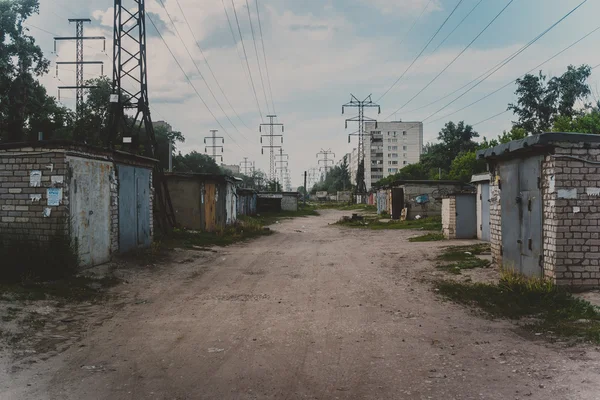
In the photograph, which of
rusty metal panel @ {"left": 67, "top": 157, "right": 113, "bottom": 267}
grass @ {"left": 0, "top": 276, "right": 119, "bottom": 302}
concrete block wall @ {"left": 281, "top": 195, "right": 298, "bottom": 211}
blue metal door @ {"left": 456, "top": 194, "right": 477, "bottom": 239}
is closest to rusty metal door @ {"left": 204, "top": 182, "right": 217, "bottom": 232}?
rusty metal panel @ {"left": 67, "top": 157, "right": 113, "bottom": 267}

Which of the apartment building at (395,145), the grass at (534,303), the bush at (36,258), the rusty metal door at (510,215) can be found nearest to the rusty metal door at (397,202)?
the rusty metal door at (510,215)

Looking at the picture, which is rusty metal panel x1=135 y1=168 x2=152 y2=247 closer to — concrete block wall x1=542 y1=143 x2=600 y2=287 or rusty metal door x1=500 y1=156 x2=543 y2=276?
rusty metal door x1=500 y1=156 x2=543 y2=276

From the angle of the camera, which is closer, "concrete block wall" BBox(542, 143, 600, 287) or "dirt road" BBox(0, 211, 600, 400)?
"dirt road" BBox(0, 211, 600, 400)

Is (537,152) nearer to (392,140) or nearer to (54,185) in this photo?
(54,185)

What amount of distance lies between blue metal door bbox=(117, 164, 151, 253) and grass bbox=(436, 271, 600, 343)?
773 cm

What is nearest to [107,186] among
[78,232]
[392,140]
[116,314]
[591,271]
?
[78,232]

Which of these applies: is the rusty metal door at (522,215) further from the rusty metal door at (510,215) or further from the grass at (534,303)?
the grass at (534,303)

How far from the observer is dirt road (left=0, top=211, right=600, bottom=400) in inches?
152

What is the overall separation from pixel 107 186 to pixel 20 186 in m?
1.87

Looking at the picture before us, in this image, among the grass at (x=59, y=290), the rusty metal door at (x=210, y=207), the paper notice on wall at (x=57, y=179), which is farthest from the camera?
the rusty metal door at (x=210, y=207)

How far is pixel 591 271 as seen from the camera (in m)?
6.81

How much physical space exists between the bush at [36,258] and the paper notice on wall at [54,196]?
0.56 meters

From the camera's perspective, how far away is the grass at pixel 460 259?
32.1 feet

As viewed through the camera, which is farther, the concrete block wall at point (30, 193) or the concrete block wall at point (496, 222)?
the concrete block wall at point (496, 222)
